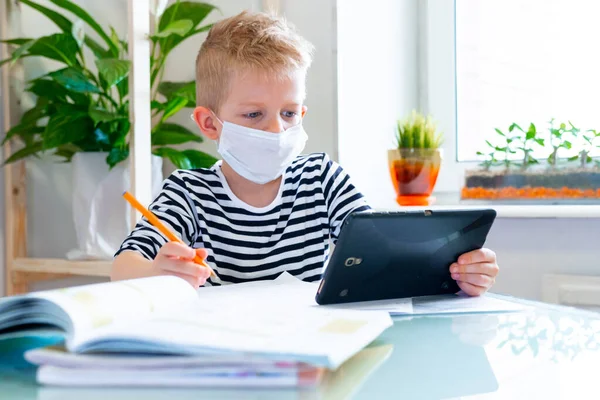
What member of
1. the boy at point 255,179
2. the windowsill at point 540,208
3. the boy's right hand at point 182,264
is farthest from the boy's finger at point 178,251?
the windowsill at point 540,208

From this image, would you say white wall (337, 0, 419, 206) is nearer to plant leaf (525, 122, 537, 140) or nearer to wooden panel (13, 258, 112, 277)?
plant leaf (525, 122, 537, 140)

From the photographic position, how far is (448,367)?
0.48m

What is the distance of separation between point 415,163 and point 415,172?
0.8 inches

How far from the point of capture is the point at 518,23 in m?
1.73

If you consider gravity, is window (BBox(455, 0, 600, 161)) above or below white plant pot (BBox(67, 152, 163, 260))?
above

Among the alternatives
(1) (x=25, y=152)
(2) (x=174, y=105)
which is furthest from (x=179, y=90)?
(1) (x=25, y=152)

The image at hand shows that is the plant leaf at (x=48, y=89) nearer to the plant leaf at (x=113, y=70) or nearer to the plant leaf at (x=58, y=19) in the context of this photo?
Answer: the plant leaf at (x=58, y=19)

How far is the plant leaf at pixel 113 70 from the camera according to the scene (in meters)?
1.47

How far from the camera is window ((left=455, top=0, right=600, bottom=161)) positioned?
1.64 m

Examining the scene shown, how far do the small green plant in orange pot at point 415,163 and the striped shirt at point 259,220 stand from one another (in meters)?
0.37

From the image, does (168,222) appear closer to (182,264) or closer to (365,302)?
(182,264)

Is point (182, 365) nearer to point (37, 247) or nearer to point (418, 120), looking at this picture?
point (418, 120)

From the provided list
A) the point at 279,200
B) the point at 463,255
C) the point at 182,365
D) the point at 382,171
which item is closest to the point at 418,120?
the point at 382,171

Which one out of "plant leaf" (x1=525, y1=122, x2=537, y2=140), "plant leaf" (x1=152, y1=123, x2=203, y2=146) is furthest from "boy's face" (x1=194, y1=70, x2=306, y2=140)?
"plant leaf" (x1=525, y1=122, x2=537, y2=140)
